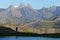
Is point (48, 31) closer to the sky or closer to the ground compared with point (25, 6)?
closer to the ground

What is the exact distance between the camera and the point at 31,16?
28.4ft

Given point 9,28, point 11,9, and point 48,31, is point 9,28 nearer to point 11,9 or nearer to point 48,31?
point 11,9

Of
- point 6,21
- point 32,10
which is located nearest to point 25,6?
point 32,10

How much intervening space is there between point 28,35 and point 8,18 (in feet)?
3.17

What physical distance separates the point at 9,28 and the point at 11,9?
0.67 meters

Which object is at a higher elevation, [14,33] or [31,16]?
[31,16]

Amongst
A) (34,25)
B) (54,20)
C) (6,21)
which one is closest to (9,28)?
(6,21)

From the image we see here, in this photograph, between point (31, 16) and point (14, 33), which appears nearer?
point (14, 33)

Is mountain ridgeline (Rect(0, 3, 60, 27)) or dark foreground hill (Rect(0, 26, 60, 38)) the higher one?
mountain ridgeline (Rect(0, 3, 60, 27))

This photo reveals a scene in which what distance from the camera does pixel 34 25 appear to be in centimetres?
859

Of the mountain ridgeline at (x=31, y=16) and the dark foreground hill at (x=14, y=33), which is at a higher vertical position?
the mountain ridgeline at (x=31, y=16)

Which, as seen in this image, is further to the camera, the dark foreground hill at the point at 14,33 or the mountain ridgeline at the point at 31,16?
the mountain ridgeline at the point at 31,16

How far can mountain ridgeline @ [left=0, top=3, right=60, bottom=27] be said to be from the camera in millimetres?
8594

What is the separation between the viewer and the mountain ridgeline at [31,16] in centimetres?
859
